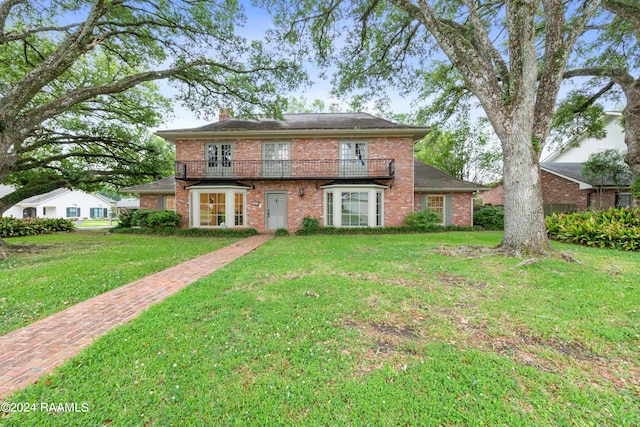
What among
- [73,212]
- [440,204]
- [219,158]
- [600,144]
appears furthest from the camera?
[73,212]

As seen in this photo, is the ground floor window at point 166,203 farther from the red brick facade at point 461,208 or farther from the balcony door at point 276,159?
the red brick facade at point 461,208

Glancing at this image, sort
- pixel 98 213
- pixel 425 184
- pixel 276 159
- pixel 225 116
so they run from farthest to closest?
pixel 98 213 < pixel 225 116 < pixel 425 184 < pixel 276 159

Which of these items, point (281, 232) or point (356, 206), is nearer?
point (281, 232)

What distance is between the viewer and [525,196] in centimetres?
629

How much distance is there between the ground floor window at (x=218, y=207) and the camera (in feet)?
43.3

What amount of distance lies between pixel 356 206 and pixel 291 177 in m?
3.81

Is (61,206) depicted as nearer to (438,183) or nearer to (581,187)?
(438,183)

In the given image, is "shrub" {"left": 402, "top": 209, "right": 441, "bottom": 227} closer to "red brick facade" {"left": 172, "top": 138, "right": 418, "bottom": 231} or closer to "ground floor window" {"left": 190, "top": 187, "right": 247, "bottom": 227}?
"red brick facade" {"left": 172, "top": 138, "right": 418, "bottom": 231}

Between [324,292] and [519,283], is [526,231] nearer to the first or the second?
[519,283]

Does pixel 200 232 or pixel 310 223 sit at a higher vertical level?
pixel 310 223

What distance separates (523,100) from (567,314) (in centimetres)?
566

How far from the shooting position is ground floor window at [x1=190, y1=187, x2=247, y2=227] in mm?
13211

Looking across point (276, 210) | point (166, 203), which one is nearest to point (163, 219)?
point (166, 203)

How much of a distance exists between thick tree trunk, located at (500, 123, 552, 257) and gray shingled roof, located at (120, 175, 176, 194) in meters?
16.7
